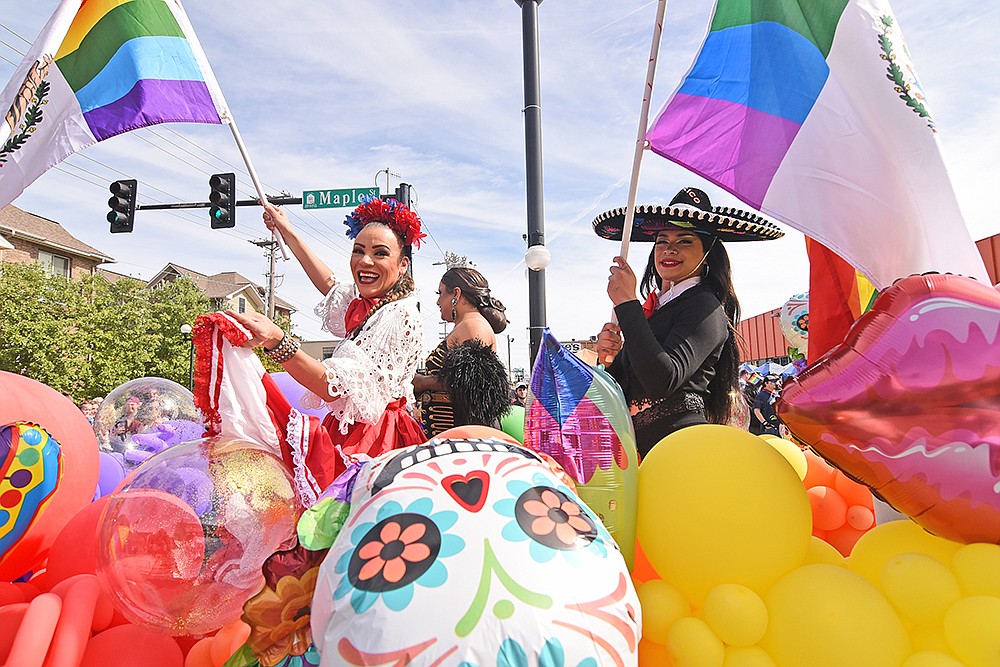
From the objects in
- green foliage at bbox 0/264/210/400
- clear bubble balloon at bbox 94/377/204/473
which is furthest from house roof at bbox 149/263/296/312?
clear bubble balloon at bbox 94/377/204/473

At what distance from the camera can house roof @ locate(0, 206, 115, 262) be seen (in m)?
26.7

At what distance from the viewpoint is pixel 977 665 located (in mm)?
1166

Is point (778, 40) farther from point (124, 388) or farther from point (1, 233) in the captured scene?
point (1, 233)

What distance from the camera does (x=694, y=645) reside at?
1.29 meters

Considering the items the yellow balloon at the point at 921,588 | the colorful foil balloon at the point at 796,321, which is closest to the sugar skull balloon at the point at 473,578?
the yellow balloon at the point at 921,588

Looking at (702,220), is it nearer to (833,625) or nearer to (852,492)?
(852,492)

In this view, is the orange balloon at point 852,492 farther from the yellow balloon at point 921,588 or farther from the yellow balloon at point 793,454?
the yellow balloon at point 921,588

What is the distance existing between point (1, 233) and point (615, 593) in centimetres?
2943

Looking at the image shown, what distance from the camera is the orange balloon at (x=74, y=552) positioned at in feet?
6.56

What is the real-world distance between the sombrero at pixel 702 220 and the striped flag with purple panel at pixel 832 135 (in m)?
0.34

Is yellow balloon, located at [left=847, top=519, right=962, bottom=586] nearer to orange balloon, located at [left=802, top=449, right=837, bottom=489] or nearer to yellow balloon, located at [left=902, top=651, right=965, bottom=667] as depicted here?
yellow balloon, located at [left=902, top=651, right=965, bottom=667]

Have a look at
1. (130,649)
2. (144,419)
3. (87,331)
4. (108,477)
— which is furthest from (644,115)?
(87,331)

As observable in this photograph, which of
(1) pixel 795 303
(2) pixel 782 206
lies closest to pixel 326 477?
(2) pixel 782 206

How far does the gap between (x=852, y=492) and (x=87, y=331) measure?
2319cm
